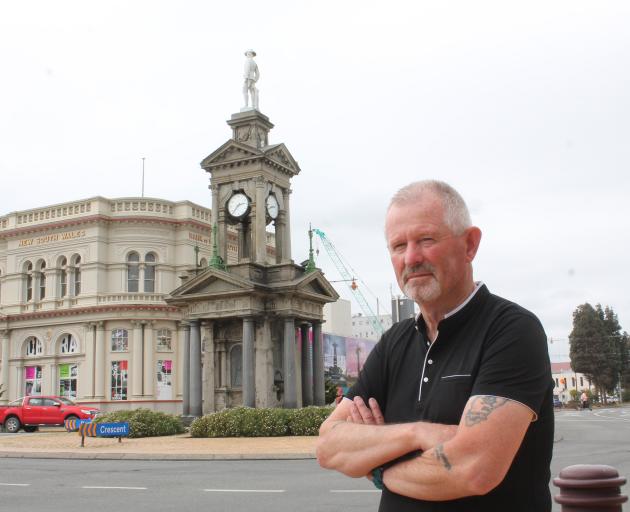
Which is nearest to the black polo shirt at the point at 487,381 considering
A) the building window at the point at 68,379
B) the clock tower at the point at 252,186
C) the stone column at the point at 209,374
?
the clock tower at the point at 252,186

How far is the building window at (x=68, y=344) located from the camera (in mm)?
47438

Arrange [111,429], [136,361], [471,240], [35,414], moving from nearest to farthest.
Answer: [471,240] → [111,429] → [35,414] → [136,361]

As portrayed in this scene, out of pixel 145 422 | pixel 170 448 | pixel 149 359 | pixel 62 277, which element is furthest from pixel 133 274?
pixel 170 448

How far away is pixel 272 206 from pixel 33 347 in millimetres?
→ 25295

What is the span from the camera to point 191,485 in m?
12.9

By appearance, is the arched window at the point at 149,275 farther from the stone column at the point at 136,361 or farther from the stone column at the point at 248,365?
the stone column at the point at 248,365

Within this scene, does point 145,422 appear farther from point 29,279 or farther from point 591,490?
point 29,279

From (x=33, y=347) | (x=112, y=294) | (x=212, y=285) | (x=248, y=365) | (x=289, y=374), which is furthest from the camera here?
(x=33, y=347)

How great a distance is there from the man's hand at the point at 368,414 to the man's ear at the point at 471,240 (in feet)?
2.58

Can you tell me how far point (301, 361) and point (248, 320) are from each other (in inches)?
172

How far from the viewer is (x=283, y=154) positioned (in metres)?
32.2

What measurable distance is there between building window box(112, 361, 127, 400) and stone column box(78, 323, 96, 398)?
49.1 inches

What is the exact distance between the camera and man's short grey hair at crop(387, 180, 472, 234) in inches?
127

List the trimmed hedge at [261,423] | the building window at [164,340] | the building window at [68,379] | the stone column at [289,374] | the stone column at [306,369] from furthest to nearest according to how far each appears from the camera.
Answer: the building window at [68,379]
the building window at [164,340]
the stone column at [306,369]
the stone column at [289,374]
the trimmed hedge at [261,423]
